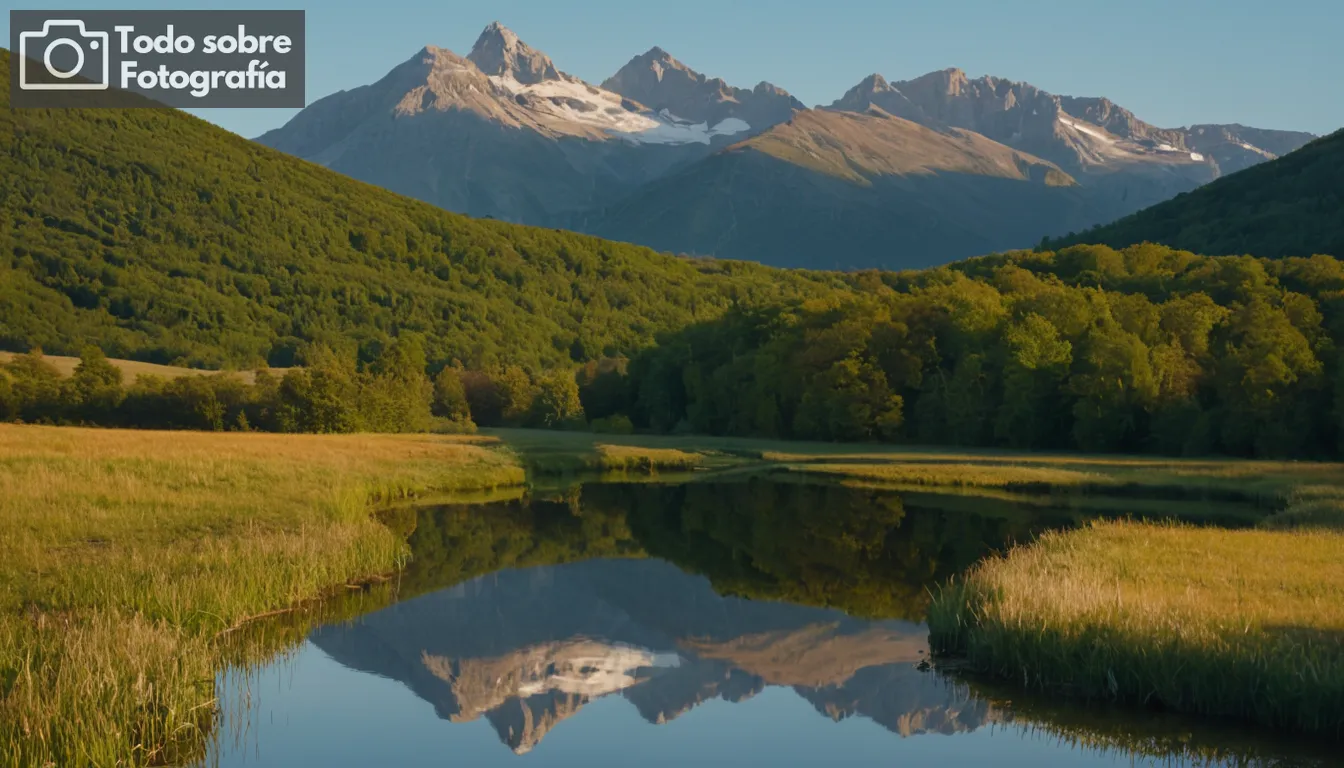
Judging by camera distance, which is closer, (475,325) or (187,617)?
(187,617)

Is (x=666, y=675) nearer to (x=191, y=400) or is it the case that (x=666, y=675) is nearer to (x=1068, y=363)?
(x=1068, y=363)

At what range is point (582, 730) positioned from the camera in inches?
779

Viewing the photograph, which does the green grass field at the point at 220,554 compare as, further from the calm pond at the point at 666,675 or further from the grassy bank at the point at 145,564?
the calm pond at the point at 666,675

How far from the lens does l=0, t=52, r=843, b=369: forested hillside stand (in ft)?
481

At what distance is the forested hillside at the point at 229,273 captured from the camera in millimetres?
146625

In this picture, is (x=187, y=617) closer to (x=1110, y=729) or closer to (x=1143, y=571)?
(x=1110, y=729)

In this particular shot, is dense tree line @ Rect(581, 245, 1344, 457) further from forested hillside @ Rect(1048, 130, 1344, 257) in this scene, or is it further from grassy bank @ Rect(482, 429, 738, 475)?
forested hillside @ Rect(1048, 130, 1344, 257)

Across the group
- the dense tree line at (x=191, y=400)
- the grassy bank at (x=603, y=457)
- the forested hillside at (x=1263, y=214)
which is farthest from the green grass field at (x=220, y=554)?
the forested hillside at (x=1263, y=214)

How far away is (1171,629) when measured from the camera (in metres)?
18.6

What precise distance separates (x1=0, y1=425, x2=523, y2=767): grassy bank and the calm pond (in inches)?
49.2

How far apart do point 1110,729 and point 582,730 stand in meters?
7.92

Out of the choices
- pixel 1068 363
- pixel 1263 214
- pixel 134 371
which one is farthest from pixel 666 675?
pixel 1263 214

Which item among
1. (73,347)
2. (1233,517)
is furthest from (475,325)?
(1233,517)

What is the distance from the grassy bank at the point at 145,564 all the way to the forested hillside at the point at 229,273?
101366 mm
